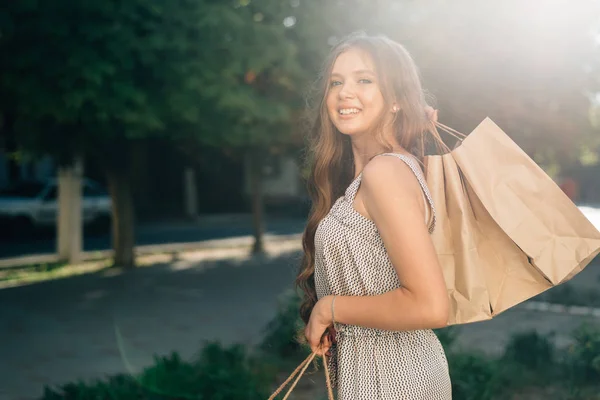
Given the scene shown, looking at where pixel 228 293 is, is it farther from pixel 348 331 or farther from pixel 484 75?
pixel 348 331

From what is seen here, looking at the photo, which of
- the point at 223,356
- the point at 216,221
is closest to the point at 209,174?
the point at 216,221

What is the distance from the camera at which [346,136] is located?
83.7 inches

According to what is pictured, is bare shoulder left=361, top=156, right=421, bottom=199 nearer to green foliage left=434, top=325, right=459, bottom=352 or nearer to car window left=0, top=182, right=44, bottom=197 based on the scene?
green foliage left=434, top=325, right=459, bottom=352

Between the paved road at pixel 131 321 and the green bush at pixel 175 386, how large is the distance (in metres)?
0.76

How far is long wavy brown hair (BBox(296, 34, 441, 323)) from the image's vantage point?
186cm

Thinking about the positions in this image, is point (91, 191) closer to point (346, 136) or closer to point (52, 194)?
point (52, 194)

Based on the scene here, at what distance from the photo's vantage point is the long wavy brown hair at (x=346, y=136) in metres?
1.86

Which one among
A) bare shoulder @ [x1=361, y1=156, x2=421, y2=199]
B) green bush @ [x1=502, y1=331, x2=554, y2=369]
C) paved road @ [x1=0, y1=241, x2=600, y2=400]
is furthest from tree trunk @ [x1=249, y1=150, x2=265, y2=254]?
bare shoulder @ [x1=361, y1=156, x2=421, y2=199]

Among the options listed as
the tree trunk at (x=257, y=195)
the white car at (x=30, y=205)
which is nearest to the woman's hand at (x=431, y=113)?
the tree trunk at (x=257, y=195)

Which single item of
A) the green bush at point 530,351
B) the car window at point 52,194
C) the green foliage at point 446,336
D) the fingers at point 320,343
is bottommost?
the green bush at point 530,351

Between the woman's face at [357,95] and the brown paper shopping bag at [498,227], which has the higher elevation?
the woman's face at [357,95]

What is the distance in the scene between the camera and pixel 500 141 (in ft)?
5.98

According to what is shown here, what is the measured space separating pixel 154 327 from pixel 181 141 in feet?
17.6

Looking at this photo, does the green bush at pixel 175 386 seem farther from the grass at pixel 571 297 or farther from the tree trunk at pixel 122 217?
the tree trunk at pixel 122 217
